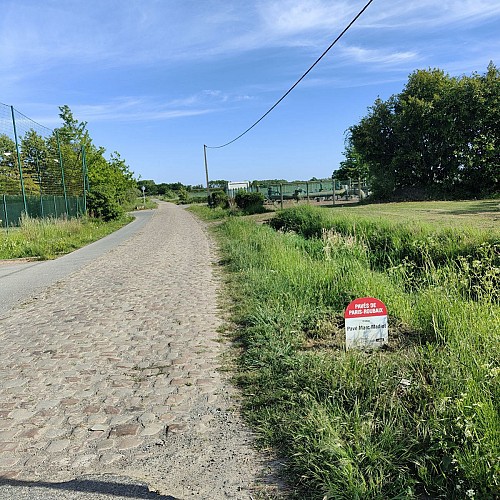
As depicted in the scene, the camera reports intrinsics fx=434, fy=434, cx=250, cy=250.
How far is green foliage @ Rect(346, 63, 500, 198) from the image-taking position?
97.0 ft

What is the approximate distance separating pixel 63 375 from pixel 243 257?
6.88 m

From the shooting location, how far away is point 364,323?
411cm

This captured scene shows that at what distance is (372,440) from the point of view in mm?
2777

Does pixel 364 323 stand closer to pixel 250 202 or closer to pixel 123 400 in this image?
pixel 123 400

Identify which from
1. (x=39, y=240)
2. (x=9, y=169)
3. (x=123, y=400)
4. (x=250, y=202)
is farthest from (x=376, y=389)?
(x=250, y=202)

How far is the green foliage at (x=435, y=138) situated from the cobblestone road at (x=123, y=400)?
2874 centimetres

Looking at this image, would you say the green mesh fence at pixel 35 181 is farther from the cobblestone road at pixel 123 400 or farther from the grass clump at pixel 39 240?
the cobblestone road at pixel 123 400

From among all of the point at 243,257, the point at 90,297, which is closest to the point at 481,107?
the point at 243,257

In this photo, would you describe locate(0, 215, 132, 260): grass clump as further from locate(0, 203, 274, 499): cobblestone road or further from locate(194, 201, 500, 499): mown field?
locate(194, 201, 500, 499): mown field

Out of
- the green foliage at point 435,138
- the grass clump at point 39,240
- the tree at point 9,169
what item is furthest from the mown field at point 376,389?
the green foliage at point 435,138

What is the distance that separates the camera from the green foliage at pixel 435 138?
97.0ft

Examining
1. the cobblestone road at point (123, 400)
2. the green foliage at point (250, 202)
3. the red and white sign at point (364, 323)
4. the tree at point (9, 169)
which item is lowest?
the cobblestone road at point (123, 400)

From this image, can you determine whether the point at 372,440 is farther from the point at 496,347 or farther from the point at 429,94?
the point at 429,94

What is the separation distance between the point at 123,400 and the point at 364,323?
232cm
